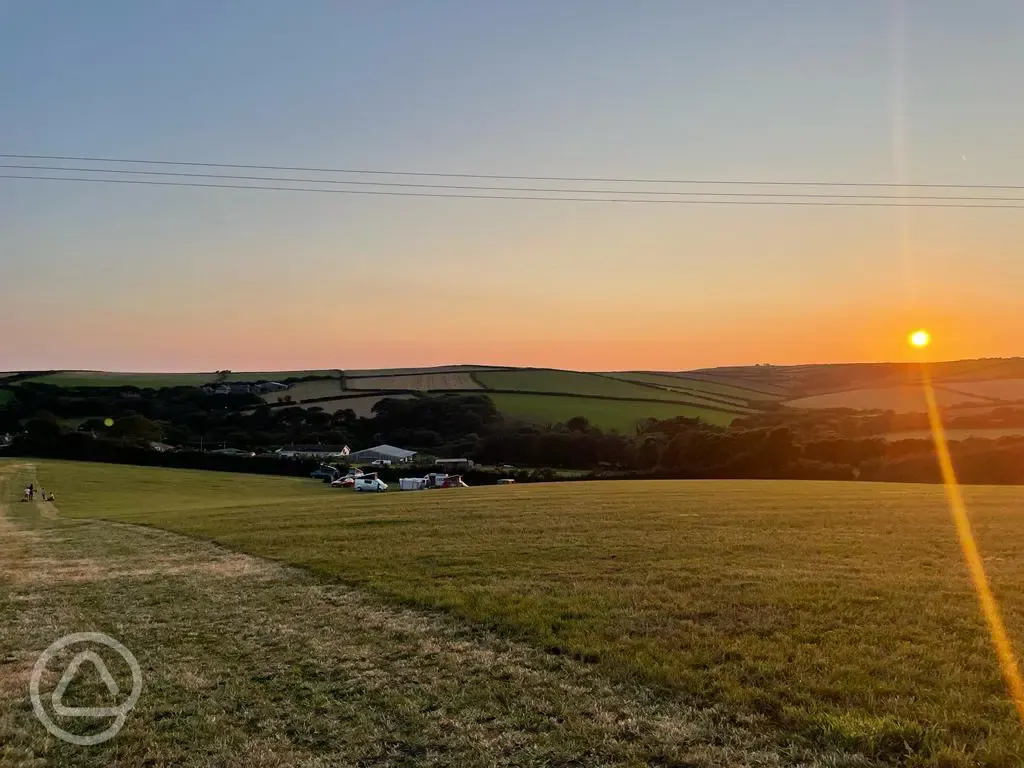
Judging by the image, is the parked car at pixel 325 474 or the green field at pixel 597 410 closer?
the parked car at pixel 325 474

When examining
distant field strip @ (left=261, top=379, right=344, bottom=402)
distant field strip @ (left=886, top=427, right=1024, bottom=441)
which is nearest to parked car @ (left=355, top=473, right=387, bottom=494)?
distant field strip @ (left=886, top=427, right=1024, bottom=441)

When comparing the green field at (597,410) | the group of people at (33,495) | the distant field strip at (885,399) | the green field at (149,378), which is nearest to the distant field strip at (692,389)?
the distant field strip at (885,399)

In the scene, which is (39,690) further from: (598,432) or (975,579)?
(598,432)

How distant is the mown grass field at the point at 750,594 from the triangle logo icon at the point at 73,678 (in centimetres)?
457

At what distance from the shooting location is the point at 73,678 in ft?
31.8

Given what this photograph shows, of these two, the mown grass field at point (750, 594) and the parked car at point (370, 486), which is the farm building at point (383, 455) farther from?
the mown grass field at point (750, 594)

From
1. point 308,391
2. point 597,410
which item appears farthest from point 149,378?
point 597,410

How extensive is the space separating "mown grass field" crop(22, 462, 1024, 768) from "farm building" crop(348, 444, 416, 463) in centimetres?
6415

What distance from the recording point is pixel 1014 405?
78.3 meters

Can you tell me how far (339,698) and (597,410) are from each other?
96.2 meters

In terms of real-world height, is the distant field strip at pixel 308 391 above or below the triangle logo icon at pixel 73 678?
above

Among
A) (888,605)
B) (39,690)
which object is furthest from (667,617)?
(39,690)

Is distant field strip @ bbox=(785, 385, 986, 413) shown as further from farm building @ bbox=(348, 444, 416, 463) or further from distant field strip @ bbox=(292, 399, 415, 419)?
distant field strip @ bbox=(292, 399, 415, 419)

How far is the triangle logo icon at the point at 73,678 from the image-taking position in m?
8.41
